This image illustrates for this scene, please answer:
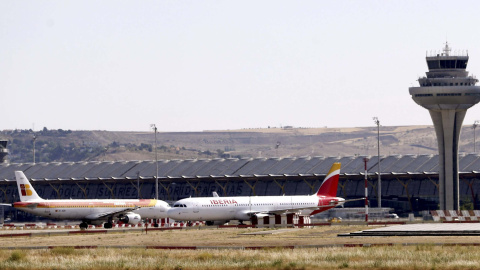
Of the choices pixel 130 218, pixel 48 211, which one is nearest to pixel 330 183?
pixel 130 218

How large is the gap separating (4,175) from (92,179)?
2482 cm

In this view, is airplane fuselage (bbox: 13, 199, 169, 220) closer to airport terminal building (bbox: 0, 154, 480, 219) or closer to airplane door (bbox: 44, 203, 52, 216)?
airplane door (bbox: 44, 203, 52, 216)

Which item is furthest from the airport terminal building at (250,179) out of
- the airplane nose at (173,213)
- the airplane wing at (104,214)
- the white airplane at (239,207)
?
the airplane nose at (173,213)

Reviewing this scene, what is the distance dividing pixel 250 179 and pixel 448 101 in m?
38.4

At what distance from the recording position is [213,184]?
16425cm

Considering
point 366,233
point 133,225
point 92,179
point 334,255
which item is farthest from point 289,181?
point 334,255

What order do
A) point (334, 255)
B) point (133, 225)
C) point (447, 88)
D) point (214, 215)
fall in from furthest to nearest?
Result: point (447, 88) < point (133, 225) < point (214, 215) < point (334, 255)

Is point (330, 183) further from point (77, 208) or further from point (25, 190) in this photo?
point (25, 190)

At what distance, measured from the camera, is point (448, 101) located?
13862 cm

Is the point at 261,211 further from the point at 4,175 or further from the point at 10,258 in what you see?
the point at 4,175

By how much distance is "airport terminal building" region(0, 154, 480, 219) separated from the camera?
147375mm

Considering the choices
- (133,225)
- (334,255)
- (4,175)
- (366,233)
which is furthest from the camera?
(4,175)

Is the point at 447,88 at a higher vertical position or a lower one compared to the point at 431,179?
higher

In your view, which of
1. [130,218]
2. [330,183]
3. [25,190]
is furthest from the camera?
[330,183]
